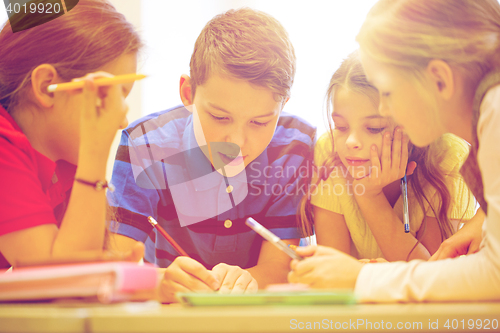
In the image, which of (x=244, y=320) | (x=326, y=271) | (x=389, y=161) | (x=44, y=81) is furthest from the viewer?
(x=389, y=161)

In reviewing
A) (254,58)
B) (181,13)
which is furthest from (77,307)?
(181,13)

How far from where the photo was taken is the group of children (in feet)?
1.58

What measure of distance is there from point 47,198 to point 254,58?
43 centimetres

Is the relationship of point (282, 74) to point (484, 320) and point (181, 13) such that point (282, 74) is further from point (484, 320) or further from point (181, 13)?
point (484, 320)

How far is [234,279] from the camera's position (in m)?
0.64

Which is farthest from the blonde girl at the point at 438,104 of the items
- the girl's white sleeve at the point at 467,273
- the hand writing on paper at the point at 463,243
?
the hand writing on paper at the point at 463,243

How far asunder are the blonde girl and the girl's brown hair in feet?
1.37

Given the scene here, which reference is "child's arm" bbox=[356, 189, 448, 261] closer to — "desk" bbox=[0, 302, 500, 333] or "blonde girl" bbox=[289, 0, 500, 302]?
"blonde girl" bbox=[289, 0, 500, 302]

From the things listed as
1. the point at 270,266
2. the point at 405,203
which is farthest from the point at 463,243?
the point at 270,266

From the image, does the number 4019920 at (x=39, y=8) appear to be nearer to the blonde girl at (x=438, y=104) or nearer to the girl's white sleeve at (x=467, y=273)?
the blonde girl at (x=438, y=104)

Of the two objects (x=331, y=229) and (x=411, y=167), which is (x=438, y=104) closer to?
(x=411, y=167)

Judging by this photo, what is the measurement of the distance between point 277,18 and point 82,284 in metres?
0.59

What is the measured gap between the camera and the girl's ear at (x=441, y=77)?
49 centimetres

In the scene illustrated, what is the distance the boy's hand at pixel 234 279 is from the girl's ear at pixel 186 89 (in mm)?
335
